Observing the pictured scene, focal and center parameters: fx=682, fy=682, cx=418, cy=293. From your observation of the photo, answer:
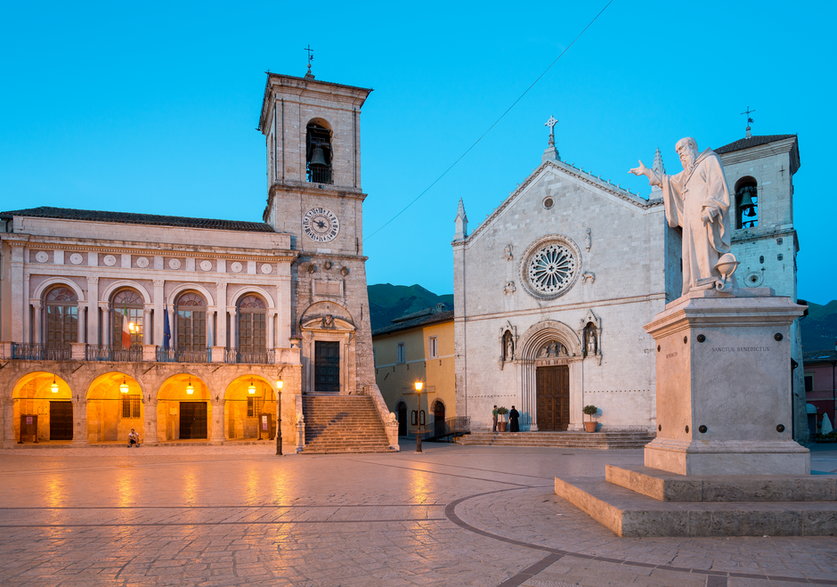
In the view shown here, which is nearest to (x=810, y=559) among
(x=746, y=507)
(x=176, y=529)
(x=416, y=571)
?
(x=746, y=507)

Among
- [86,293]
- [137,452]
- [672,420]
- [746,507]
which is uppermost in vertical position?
[86,293]

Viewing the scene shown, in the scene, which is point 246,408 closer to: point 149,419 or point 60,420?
point 149,419

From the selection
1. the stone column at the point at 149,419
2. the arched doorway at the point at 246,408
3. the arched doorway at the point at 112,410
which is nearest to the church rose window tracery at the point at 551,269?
the arched doorway at the point at 246,408

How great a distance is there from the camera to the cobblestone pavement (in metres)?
6.50

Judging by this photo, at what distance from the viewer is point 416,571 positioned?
6723mm

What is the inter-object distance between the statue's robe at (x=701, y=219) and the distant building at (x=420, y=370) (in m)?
26.8

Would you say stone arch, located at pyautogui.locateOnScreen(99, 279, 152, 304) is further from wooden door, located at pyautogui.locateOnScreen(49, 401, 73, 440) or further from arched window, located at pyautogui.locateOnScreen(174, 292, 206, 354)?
wooden door, located at pyautogui.locateOnScreen(49, 401, 73, 440)

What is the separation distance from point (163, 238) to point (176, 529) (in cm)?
2425

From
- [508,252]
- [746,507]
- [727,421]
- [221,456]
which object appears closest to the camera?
[746,507]

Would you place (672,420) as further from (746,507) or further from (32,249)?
(32,249)

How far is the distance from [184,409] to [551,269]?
19.3 metres

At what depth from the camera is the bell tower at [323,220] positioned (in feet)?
108

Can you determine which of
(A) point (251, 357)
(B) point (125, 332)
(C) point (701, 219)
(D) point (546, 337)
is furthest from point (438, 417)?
(C) point (701, 219)

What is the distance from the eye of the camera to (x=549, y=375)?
111 feet
